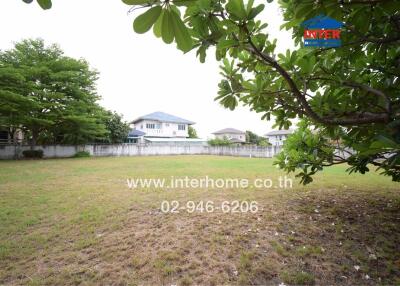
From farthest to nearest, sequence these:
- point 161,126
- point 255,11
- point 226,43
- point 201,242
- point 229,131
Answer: point 229,131 < point 161,126 < point 201,242 < point 226,43 < point 255,11

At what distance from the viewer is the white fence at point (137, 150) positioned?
551 inches

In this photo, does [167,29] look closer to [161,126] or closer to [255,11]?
[255,11]

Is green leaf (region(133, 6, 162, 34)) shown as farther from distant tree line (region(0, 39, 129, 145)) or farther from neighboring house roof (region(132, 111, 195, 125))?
neighboring house roof (region(132, 111, 195, 125))

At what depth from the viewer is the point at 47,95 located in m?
13.3

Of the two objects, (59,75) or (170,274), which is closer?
(170,274)

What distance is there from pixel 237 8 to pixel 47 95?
15646 mm

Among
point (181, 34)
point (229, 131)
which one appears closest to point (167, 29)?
point (181, 34)

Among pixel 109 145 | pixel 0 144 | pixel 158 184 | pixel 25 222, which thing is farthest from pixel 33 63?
pixel 25 222

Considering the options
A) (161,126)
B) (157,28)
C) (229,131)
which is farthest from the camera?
(229,131)

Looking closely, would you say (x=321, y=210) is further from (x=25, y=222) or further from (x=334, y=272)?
(x=25, y=222)

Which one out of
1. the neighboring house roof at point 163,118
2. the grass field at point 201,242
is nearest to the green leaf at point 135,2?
the grass field at point 201,242

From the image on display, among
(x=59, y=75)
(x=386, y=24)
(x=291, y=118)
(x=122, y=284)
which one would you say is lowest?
(x=122, y=284)

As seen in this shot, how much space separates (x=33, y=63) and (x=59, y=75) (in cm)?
172

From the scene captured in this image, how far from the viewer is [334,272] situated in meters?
1.95
